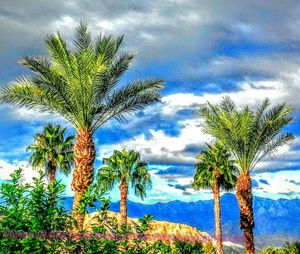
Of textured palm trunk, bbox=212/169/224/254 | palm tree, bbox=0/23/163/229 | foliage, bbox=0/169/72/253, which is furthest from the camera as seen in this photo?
textured palm trunk, bbox=212/169/224/254

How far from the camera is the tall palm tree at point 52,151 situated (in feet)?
133

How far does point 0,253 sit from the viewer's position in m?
10.4

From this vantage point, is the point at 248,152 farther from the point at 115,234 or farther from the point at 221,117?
the point at 115,234

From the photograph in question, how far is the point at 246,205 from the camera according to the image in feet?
95.5

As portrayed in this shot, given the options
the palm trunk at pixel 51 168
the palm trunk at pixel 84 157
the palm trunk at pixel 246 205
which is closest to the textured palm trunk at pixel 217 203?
the palm trunk at pixel 246 205

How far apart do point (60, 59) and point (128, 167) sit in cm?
2148

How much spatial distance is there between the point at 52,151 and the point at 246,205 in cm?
1776

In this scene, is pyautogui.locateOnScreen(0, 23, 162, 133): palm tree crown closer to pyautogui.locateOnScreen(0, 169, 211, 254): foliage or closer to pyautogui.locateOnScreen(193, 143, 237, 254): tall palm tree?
pyautogui.locateOnScreen(0, 169, 211, 254): foliage

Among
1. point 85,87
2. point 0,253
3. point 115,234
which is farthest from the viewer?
point 85,87

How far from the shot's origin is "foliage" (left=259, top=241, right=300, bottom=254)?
28.4 metres

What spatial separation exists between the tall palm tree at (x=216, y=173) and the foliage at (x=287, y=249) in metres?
10.6

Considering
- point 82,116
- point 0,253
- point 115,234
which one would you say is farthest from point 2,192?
point 82,116

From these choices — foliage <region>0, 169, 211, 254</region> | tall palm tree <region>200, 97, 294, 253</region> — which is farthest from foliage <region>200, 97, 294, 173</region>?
foliage <region>0, 169, 211, 254</region>

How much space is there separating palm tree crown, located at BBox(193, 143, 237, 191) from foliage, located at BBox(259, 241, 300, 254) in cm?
1124
